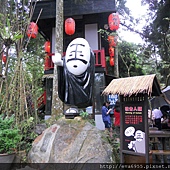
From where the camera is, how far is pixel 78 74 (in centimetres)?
466

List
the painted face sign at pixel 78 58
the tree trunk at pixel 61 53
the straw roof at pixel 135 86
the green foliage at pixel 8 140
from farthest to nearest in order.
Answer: the tree trunk at pixel 61 53
the painted face sign at pixel 78 58
the green foliage at pixel 8 140
the straw roof at pixel 135 86

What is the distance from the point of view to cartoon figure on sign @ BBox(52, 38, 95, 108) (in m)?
4.59

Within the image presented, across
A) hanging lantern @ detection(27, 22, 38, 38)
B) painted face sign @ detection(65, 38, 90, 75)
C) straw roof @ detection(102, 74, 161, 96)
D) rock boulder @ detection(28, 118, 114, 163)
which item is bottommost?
rock boulder @ detection(28, 118, 114, 163)

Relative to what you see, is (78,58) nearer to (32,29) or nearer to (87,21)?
(32,29)

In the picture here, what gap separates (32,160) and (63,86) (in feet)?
6.04

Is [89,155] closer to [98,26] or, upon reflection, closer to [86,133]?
[86,133]

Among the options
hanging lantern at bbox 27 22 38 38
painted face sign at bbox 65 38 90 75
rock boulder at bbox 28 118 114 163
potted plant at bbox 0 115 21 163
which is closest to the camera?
rock boulder at bbox 28 118 114 163

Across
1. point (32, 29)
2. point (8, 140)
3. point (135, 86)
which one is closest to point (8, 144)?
point (8, 140)

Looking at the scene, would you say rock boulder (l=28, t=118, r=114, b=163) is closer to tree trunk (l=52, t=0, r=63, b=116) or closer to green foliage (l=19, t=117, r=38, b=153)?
green foliage (l=19, t=117, r=38, b=153)

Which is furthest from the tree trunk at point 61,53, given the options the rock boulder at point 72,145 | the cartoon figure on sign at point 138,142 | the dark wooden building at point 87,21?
the cartoon figure on sign at point 138,142

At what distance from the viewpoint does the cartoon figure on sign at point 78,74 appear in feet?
15.1

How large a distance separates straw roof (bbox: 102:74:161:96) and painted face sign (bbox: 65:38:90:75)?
0.94m

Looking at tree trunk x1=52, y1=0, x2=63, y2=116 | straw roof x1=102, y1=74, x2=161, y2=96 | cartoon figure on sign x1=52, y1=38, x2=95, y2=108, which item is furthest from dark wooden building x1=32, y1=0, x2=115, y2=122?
straw roof x1=102, y1=74, x2=161, y2=96

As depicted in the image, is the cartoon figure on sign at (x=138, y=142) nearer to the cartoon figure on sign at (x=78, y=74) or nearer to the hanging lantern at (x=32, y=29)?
the cartoon figure on sign at (x=78, y=74)
